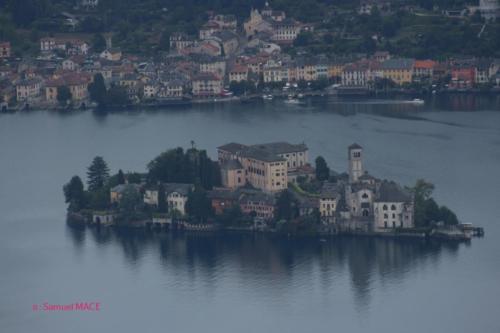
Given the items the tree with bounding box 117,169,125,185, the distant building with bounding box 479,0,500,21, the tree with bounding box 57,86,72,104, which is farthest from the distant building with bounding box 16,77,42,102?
the tree with bounding box 117,169,125,185

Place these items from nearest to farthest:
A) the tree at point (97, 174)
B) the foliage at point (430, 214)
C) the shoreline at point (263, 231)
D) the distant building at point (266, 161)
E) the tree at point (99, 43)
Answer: the shoreline at point (263, 231), the foliage at point (430, 214), the distant building at point (266, 161), the tree at point (97, 174), the tree at point (99, 43)

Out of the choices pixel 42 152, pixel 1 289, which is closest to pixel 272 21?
pixel 42 152

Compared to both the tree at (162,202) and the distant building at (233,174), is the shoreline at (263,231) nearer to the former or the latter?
the tree at (162,202)

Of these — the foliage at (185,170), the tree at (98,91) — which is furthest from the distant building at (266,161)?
the tree at (98,91)

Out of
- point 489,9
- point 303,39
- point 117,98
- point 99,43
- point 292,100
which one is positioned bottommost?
point 292,100

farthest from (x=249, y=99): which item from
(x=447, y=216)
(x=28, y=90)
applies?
(x=447, y=216)

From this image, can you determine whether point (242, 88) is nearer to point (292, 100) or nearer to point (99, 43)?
point (292, 100)
